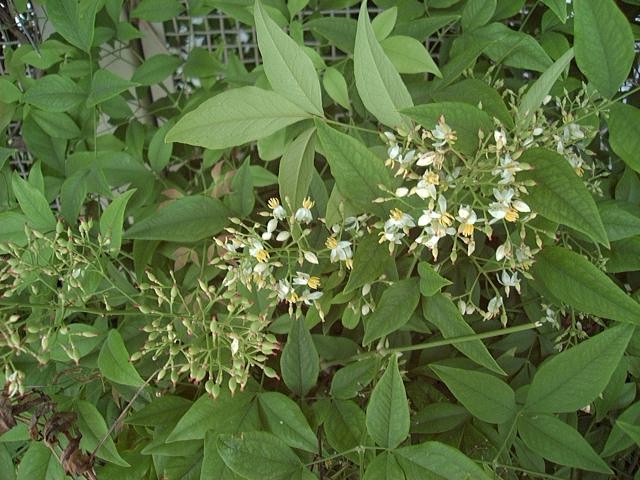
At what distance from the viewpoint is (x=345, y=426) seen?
0.68 meters

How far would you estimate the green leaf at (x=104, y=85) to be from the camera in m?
0.80

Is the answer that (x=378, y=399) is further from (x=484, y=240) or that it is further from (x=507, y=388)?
(x=484, y=240)

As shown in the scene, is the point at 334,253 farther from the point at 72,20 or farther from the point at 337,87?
the point at 72,20

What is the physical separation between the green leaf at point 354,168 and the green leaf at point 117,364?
0.27m

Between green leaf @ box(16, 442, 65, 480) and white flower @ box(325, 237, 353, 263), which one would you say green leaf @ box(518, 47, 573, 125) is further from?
green leaf @ box(16, 442, 65, 480)

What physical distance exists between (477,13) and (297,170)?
1.08ft

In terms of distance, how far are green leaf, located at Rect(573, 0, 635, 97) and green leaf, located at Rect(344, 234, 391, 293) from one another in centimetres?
24

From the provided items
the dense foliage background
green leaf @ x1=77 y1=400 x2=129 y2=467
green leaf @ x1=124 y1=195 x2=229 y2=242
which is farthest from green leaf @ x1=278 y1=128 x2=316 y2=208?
green leaf @ x1=77 y1=400 x2=129 y2=467

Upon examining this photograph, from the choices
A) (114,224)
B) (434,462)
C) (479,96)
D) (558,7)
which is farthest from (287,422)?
(558,7)

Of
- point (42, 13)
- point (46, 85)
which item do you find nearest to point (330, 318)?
point (46, 85)

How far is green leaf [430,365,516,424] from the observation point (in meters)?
0.64

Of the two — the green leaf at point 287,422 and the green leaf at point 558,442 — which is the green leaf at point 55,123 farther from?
the green leaf at point 558,442

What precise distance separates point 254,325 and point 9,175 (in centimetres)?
46

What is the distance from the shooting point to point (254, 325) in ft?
2.00
